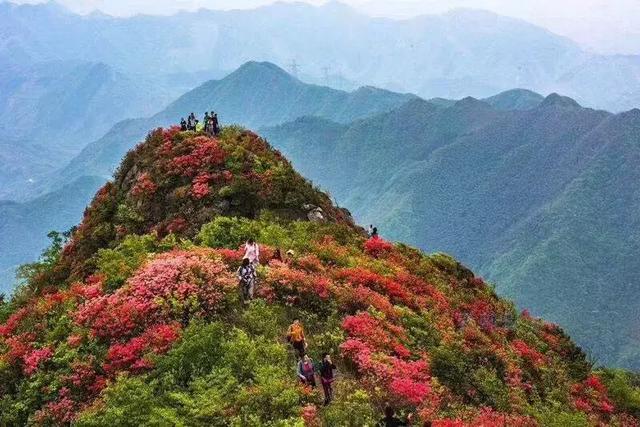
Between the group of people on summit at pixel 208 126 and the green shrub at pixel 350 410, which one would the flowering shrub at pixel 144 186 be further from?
the green shrub at pixel 350 410

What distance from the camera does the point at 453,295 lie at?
35312 mm

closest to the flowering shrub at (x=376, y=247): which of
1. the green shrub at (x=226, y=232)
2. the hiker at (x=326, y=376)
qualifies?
the green shrub at (x=226, y=232)

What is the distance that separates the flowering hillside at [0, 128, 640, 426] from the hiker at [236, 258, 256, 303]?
0.37 m

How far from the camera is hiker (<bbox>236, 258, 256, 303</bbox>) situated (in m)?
24.1

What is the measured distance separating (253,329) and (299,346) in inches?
92.9

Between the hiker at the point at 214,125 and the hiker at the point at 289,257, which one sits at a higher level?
the hiker at the point at 214,125

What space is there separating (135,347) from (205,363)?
8.72ft

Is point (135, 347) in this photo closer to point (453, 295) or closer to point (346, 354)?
point (346, 354)

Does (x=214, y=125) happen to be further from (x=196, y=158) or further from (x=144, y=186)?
(x=144, y=186)

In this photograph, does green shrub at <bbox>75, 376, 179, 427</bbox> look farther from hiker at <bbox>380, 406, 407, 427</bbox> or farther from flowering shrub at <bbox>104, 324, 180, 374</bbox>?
hiker at <bbox>380, 406, 407, 427</bbox>

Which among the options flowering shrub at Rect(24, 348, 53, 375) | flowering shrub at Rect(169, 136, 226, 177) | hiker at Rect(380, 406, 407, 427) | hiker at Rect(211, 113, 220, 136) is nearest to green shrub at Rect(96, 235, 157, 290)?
flowering shrub at Rect(24, 348, 53, 375)

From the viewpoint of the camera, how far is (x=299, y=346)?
67.3 ft

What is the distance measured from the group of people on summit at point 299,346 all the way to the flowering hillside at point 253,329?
15.2 inches

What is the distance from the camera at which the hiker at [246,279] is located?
948 inches
